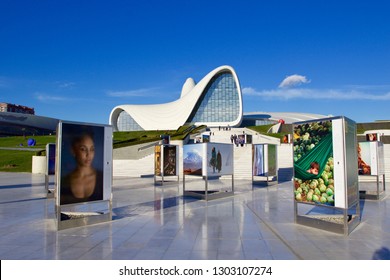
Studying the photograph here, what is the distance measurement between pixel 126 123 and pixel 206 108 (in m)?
20.2

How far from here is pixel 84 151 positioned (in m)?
6.98

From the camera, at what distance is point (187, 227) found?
6.64 meters

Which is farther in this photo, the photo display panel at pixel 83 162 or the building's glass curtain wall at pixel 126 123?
the building's glass curtain wall at pixel 126 123

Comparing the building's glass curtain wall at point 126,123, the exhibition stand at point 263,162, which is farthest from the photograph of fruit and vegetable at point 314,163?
the building's glass curtain wall at point 126,123

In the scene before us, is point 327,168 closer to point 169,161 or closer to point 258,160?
point 258,160

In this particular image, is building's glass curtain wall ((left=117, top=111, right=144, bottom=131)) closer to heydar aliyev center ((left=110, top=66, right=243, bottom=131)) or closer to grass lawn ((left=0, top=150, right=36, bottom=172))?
heydar aliyev center ((left=110, top=66, right=243, bottom=131))

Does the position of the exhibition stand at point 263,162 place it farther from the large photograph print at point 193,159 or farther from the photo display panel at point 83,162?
the photo display panel at point 83,162

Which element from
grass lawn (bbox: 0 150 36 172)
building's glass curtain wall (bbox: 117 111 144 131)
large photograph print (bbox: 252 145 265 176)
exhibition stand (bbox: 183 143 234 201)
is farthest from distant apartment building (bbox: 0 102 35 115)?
exhibition stand (bbox: 183 143 234 201)

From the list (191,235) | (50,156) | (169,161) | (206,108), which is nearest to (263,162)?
(169,161)

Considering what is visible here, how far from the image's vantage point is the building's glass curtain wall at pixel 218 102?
65.5 meters

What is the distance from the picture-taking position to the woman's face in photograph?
22.6 ft

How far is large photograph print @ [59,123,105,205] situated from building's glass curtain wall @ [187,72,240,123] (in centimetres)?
5869

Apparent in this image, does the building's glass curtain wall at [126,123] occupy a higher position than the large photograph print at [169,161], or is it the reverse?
the building's glass curtain wall at [126,123]

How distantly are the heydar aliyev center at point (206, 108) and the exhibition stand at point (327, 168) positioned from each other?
187 feet
